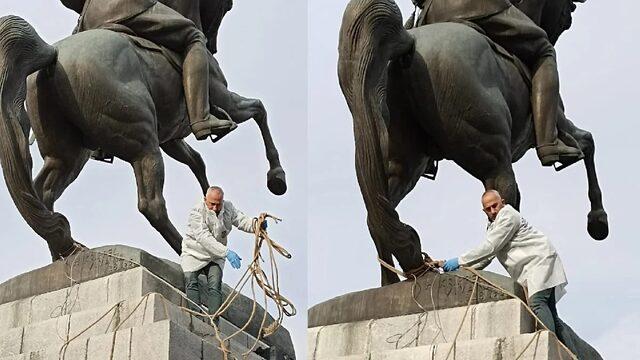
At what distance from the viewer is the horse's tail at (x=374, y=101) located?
57.8 feet

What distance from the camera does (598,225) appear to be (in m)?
21.2

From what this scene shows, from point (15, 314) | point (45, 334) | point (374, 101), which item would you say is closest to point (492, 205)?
point (374, 101)

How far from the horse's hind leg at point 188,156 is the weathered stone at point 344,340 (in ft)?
18.1

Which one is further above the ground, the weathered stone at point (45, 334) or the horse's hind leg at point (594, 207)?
the horse's hind leg at point (594, 207)

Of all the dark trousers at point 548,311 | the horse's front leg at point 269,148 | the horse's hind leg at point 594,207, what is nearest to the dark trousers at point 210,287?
the dark trousers at point 548,311

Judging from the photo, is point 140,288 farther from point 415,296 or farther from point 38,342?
point 415,296

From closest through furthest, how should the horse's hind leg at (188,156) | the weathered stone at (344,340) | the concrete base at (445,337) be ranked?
1. the concrete base at (445,337)
2. the weathered stone at (344,340)
3. the horse's hind leg at (188,156)

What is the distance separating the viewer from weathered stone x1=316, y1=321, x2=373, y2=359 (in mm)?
17359

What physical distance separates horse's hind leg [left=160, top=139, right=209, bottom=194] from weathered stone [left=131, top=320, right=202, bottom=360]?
6.25m

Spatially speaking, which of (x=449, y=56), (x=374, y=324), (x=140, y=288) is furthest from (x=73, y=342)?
(x=449, y=56)

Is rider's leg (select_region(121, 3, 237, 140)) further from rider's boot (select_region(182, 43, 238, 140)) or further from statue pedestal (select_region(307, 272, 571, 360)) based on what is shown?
statue pedestal (select_region(307, 272, 571, 360))

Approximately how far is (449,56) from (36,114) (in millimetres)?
4159

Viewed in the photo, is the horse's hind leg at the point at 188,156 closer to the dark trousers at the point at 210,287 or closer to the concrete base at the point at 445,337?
the dark trousers at the point at 210,287

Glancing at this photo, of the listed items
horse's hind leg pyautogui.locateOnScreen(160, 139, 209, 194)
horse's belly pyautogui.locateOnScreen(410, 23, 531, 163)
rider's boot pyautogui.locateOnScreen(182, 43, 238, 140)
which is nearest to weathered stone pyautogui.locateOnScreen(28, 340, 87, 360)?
rider's boot pyautogui.locateOnScreen(182, 43, 238, 140)
